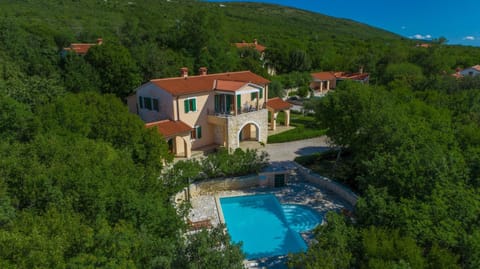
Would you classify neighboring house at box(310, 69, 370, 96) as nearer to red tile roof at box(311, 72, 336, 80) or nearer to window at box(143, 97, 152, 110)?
red tile roof at box(311, 72, 336, 80)

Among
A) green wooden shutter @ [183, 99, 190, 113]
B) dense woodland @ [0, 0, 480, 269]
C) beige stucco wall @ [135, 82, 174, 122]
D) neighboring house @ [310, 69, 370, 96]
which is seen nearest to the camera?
dense woodland @ [0, 0, 480, 269]

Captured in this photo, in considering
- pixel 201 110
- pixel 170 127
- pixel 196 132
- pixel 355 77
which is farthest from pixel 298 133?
pixel 355 77

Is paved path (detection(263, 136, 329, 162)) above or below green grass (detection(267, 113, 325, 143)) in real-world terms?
below

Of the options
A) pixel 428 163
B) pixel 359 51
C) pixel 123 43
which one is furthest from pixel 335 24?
pixel 428 163

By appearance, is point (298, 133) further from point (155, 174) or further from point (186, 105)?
point (155, 174)

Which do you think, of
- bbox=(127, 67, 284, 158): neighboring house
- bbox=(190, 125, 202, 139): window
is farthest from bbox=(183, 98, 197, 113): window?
bbox=(190, 125, 202, 139): window

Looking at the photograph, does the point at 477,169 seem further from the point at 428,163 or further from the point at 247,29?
the point at 247,29

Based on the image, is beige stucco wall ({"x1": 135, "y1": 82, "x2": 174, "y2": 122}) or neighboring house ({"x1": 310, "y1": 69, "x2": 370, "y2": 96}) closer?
beige stucco wall ({"x1": 135, "y1": 82, "x2": 174, "y2": 122})
